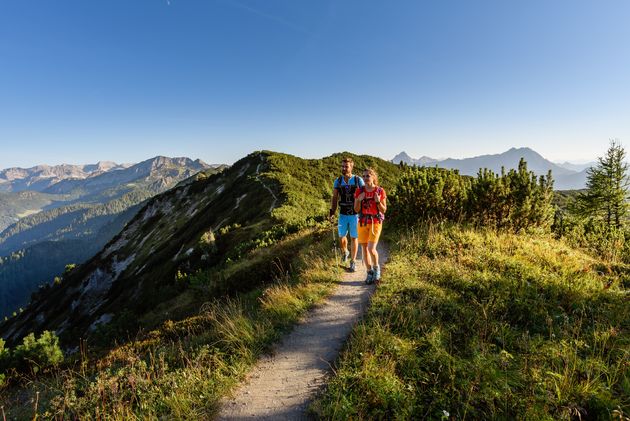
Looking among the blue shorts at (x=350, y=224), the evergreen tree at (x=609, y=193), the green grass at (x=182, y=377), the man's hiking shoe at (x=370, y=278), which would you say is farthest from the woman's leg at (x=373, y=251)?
the evergreen tree at (x=609, y=193)

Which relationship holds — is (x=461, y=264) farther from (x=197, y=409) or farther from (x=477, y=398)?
(x=197, y=409)

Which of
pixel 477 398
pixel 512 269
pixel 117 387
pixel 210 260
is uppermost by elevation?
pixel 512 269

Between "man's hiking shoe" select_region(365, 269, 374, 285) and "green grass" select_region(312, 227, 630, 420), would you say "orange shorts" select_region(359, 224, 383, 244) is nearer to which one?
"man's hiking shoe" select_region(365, 269, 374, 285)

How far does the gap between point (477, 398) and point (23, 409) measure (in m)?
9.41

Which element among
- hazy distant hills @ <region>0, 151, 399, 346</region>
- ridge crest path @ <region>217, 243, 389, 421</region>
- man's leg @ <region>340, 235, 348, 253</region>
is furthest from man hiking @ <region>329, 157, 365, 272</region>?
hazy distant hills @ <region>0, 151, 399, 346</region>

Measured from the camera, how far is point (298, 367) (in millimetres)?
5500

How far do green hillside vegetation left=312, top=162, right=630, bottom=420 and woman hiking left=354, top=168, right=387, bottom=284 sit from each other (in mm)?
769

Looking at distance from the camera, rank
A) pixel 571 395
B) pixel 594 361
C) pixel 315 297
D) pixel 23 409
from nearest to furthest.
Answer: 1. pixel 571 395
2. pixel 594 361
3. pixel 23 409
4. pixel 315 297

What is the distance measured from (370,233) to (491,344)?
394 centimetres

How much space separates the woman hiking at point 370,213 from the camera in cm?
834

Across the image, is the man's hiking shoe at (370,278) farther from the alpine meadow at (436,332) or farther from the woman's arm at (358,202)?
the woman's arm at (358,202)

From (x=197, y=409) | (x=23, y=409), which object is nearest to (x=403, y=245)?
(x=197, y=409)

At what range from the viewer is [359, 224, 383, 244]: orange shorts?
8.43 m

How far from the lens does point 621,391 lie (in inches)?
164
